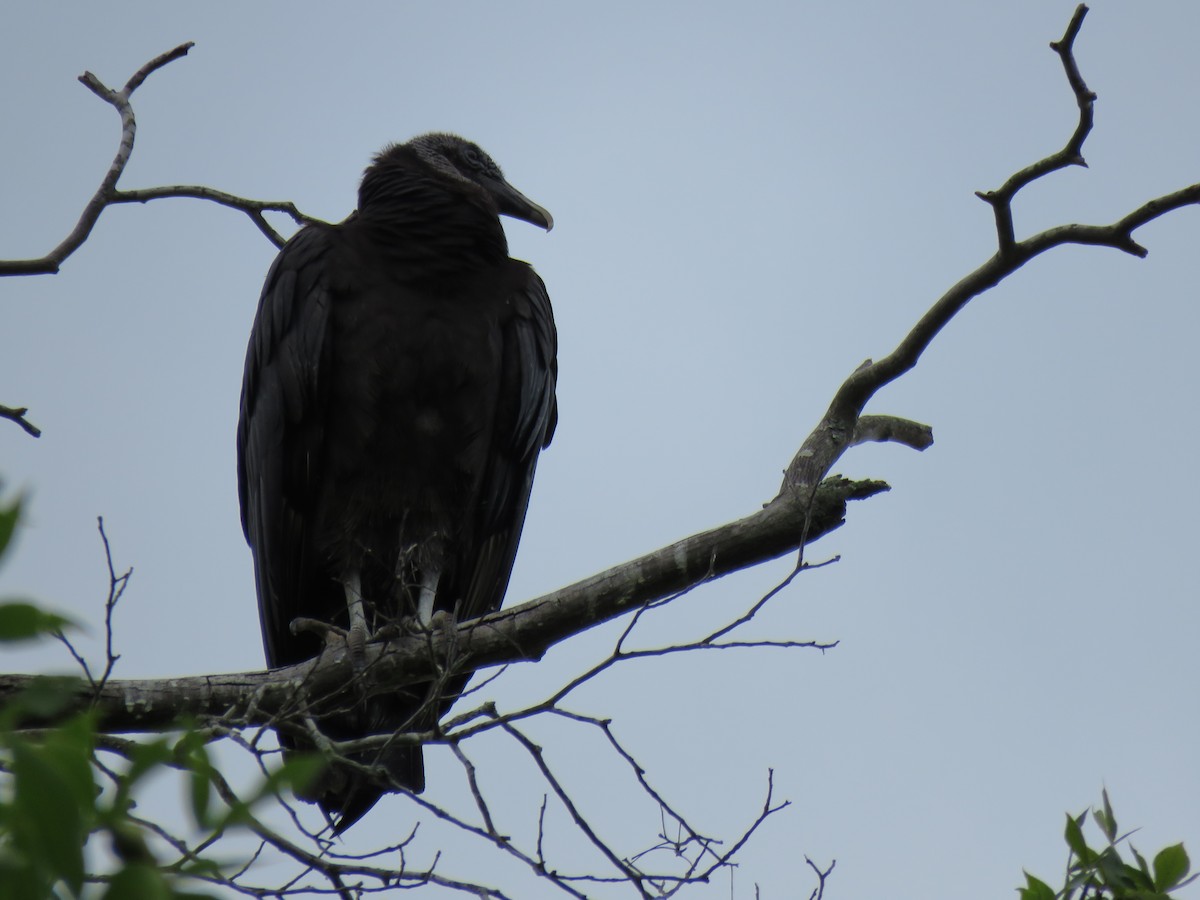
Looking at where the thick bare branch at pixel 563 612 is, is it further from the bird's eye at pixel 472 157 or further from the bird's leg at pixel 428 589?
the bird's eye at pixel 472 157

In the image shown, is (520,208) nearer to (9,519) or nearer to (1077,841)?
(1077,841)

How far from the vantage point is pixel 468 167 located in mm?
5031

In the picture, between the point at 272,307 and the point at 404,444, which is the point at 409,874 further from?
the point at 272,307

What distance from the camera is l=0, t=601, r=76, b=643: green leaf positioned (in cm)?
87

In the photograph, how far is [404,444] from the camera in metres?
3.83

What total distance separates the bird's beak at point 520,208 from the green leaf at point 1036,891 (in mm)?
3347

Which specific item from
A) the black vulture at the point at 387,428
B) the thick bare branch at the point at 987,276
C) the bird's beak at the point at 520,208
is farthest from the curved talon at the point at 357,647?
the bird's beak at the point at 520,208

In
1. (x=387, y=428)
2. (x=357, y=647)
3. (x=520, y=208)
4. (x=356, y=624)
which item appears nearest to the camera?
(x=357, y=647)

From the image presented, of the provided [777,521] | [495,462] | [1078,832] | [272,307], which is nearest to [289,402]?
[272,307]

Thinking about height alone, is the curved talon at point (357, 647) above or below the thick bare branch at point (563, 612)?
above

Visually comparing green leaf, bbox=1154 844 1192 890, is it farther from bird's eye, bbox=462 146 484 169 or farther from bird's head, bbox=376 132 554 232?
bird's eye, bbox=462 146 484 169

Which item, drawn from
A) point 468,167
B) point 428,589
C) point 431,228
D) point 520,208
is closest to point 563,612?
point 428,589

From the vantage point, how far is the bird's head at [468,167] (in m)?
→ 4.64

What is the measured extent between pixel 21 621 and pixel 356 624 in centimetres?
254
